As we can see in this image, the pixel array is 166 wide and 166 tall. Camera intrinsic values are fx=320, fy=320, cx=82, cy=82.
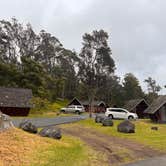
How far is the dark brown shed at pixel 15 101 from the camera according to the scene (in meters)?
51.2

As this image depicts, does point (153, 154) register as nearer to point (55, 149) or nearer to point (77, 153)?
point (77, 153)

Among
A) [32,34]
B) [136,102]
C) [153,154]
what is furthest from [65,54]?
[153,154]

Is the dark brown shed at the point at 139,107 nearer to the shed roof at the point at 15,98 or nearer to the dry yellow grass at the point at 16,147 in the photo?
the shed roof at the point at 15,98

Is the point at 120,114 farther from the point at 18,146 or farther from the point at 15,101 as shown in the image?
the point at 18,146

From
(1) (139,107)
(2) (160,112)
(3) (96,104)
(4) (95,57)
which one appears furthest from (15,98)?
(3) (96,104)

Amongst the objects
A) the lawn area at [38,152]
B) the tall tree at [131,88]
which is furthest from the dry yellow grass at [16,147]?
the tall tree at [131,88]

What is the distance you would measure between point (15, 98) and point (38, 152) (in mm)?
38606

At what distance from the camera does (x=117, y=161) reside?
647 inches

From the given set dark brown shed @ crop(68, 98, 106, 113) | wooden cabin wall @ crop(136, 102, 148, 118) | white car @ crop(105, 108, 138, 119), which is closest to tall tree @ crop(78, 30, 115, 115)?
white car @ crop(105, 108, 138, 119)

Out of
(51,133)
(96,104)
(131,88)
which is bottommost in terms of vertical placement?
(51,133)

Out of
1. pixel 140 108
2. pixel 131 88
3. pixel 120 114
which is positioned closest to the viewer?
pixel 120 114

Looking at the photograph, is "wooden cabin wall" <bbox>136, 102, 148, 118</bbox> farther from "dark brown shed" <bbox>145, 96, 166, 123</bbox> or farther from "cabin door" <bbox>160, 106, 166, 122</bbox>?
"cabin door" <bbox>160, 106, 166, 122</bbox>

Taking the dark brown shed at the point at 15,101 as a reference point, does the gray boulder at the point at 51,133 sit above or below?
below

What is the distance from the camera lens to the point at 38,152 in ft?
51.6
